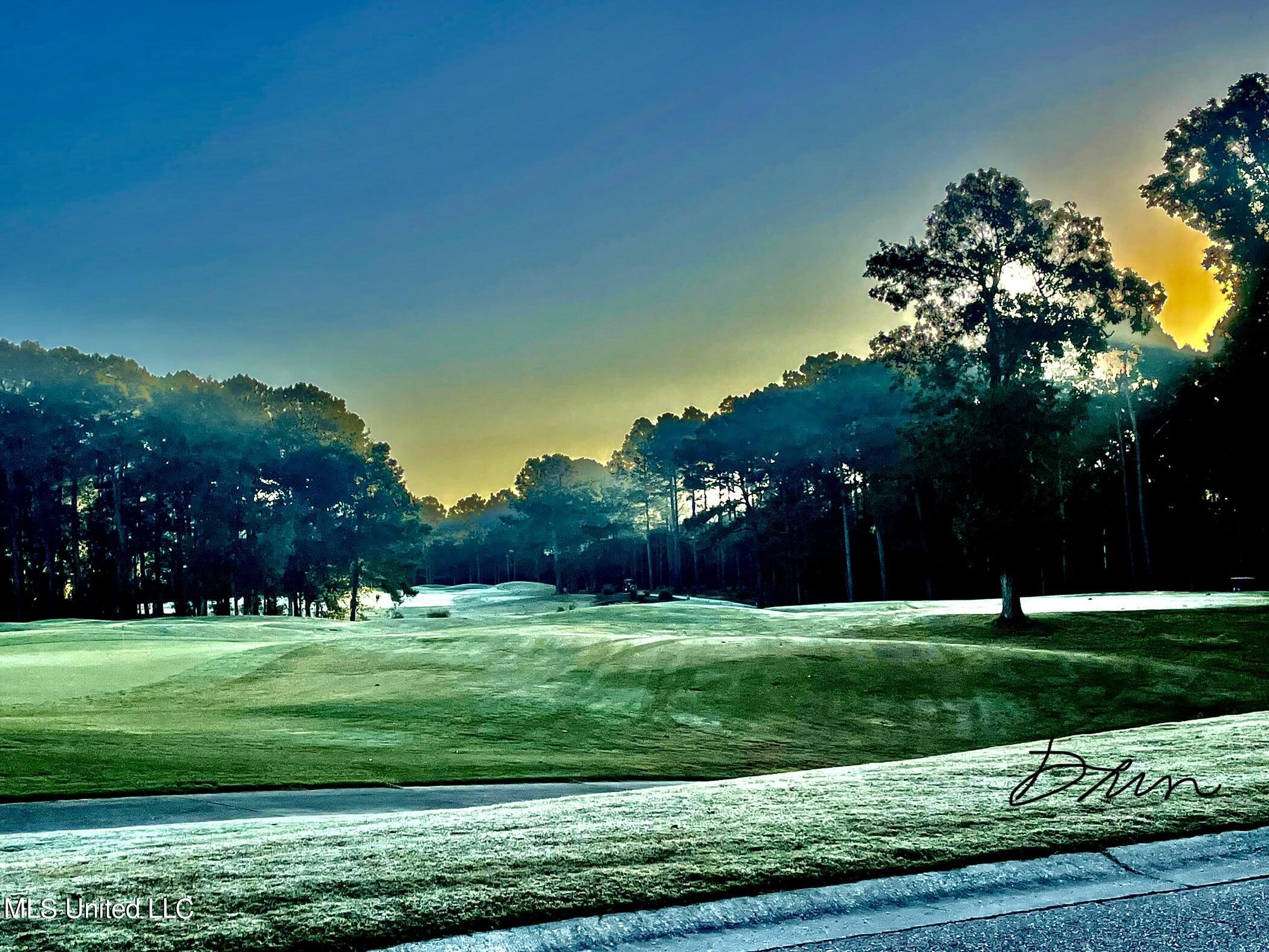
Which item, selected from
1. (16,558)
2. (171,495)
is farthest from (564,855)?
(171,495)

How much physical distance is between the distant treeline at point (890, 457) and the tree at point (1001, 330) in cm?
8

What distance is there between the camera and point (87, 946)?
13.8 ft

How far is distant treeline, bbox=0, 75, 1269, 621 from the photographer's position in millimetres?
28156

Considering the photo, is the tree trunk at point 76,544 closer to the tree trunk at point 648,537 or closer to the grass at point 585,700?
the grass at point 585,700

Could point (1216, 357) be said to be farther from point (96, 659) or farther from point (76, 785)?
point (96, 659)

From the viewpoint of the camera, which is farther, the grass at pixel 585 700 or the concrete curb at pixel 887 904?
the grass at pixel 585 700

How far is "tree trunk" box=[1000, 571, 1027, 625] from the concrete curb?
2608 centimetres

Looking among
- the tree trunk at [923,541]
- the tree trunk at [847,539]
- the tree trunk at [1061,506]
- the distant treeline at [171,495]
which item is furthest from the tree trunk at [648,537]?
the tree trunk at [1061,506]

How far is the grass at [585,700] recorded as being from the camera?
14.0 meters

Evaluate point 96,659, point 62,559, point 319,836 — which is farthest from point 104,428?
point 319,836

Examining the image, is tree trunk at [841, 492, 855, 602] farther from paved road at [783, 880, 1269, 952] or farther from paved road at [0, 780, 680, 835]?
paved road at [783, 880, 1269, 952]

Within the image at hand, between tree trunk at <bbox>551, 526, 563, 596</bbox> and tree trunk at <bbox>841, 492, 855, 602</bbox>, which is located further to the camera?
tree trunk at <bbox>551, 526, 563, 596</bbox>
